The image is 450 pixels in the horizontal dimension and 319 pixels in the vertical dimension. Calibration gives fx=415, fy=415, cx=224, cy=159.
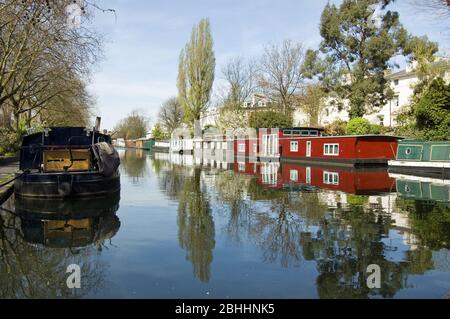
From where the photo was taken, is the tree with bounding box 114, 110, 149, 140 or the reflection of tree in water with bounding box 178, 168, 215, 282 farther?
the tree with bounding box 114, 110, 149, 140

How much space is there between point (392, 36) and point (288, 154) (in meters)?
13.4

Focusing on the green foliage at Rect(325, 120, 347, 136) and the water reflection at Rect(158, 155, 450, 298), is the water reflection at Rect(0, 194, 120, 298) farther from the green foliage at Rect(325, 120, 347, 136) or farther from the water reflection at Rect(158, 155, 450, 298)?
the green foliage at Rect(325, 120, 347, 136)

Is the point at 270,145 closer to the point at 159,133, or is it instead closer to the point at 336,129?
the point at 336,129

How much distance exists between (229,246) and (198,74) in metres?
52.5

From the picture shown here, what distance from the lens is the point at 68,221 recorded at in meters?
11.3

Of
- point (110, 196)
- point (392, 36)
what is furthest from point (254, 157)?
point (110, 196)

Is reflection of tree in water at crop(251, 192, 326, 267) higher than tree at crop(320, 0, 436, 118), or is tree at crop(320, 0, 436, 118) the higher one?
tree at crop(320, 0, 436, 118)

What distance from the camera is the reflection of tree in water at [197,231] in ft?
24.0

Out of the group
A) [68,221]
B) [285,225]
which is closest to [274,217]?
[285,225]

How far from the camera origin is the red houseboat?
98.5 ft

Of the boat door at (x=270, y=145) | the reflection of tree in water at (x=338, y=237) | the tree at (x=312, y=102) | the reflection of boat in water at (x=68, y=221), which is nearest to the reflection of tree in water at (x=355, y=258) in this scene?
the reflection of tree in water at (x=338, y=237)

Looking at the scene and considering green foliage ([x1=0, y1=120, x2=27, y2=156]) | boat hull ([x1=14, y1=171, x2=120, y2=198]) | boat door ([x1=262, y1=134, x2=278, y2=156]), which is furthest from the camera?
boat door ([x1=262, y1=134, x2=278, y2=156])

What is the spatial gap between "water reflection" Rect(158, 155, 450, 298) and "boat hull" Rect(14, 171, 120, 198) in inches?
129

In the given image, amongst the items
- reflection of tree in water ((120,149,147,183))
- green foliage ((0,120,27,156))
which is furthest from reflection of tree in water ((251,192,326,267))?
green foliage ((0,120,27,156))
